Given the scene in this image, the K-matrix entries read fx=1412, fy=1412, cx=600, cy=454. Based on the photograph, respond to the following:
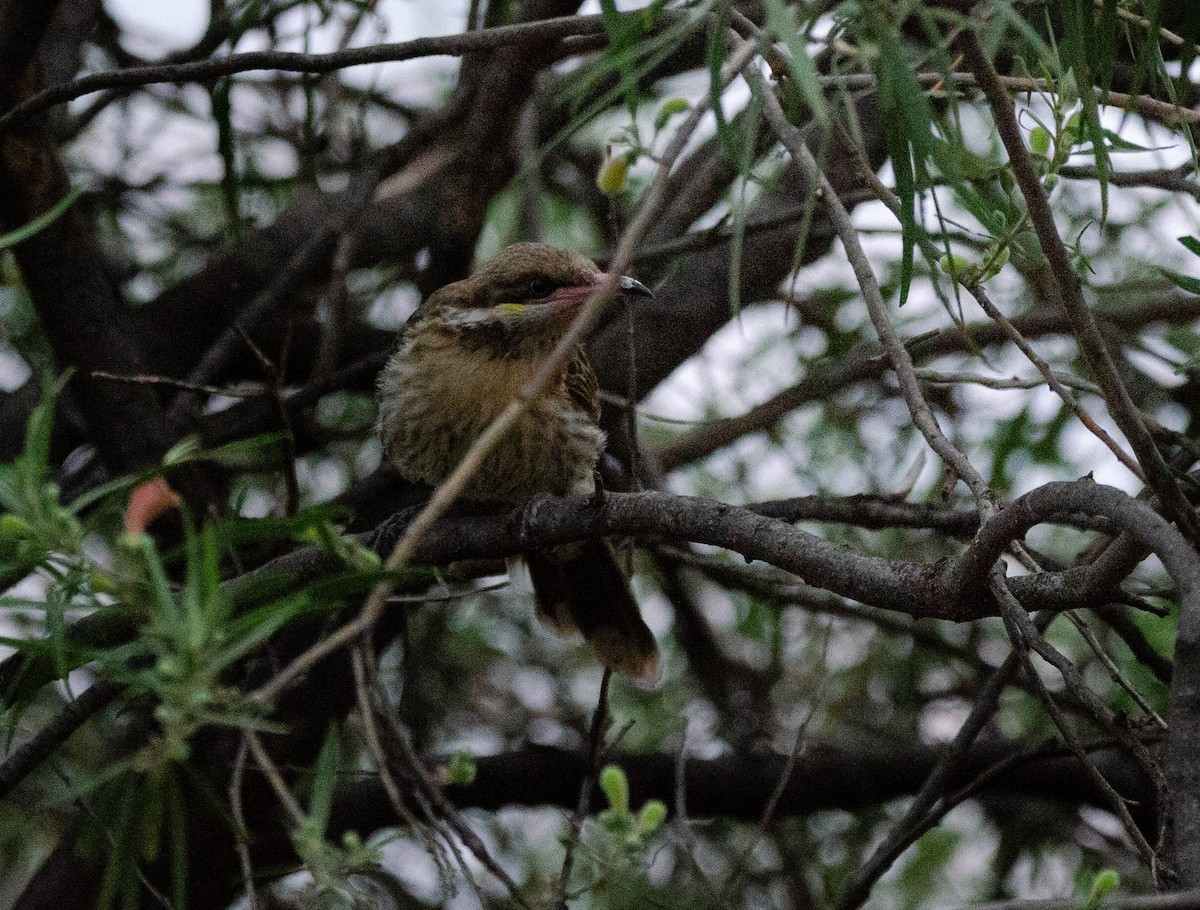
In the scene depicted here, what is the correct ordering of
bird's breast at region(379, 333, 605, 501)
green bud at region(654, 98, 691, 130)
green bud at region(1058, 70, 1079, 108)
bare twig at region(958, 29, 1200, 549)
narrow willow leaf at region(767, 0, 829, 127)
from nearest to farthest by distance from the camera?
narrow willow leaf at region(767, 0, 829, 127), bare twig at region(958, 29, 1200, 549), green bud at region(1058, 70, 1079, 108), green bud at region(654, 98, 691, 130), bird's breast at region(379, 333, 605, 501)

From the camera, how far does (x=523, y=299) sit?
4.41 meters

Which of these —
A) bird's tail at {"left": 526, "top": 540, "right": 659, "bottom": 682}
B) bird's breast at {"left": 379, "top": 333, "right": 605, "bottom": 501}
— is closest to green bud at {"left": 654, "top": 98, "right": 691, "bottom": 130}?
bird's breast at {"left": 379, "top": 333, "right": 605, "bottom": 501}

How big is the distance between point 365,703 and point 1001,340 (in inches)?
119

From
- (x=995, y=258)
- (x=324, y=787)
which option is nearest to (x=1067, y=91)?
(x=995, y=258)

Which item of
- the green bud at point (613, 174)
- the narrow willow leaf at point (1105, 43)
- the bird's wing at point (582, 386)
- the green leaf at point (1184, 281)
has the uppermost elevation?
the narrow willow leaf at point (1105, 43)

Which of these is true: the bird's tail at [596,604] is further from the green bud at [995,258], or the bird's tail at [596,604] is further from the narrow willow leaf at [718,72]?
the narrow willow leaf at [718,72]

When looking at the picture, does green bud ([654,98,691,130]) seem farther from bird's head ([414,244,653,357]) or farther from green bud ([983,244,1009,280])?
bird's head ([414,244,653,357])

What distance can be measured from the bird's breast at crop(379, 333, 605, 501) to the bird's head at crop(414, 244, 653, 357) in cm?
6

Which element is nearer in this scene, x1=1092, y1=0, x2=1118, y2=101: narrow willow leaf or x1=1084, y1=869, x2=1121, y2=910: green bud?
x1=1084, y1=869, x2=1121, y2=910: green bud

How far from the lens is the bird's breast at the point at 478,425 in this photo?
4312mm

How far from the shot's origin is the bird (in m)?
4.33

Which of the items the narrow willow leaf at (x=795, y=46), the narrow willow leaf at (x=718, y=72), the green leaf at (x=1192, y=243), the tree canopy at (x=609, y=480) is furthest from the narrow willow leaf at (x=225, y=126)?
the green leaf at (x=1192, y=243)

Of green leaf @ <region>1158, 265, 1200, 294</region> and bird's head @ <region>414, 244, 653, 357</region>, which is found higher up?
green leaf @ <region>1158, 265, 1200, 294</region>

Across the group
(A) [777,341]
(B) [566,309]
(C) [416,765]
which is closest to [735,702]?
(A) [777,341]
